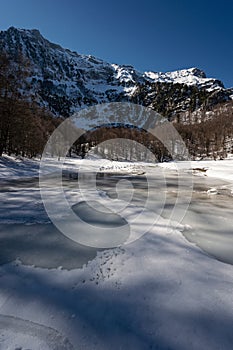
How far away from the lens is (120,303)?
222cm

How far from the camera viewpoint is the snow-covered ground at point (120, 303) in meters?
1.77

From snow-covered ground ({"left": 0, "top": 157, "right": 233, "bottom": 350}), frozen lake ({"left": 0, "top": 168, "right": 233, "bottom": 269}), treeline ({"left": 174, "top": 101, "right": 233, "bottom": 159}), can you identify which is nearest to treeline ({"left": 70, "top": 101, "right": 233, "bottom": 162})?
treeline ({"left": 174, "top": 101, "right": 233, "bottom": 159})

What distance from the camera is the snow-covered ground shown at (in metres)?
1.77

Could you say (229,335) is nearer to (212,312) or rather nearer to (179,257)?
(212,312)

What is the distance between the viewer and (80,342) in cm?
173

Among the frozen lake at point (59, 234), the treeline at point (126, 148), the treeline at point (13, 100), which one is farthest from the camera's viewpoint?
the treeline at point (126, 148)

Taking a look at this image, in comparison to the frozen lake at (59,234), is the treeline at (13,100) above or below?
above

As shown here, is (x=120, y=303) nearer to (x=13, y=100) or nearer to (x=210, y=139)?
(x=13, y=100)

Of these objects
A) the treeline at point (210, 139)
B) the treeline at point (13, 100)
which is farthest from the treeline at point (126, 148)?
the treeline at point (13, 100)

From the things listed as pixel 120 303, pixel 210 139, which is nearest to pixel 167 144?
pixel 210 139

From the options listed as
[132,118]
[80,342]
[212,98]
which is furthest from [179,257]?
[132,118]

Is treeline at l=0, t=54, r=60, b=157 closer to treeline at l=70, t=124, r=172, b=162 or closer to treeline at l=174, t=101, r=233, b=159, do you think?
treeline at l=70, t=124, r=172, b=162

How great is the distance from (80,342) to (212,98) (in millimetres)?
175658

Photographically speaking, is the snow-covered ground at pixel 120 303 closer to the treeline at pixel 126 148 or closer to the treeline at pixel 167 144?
the treeline at pixel 167 144
